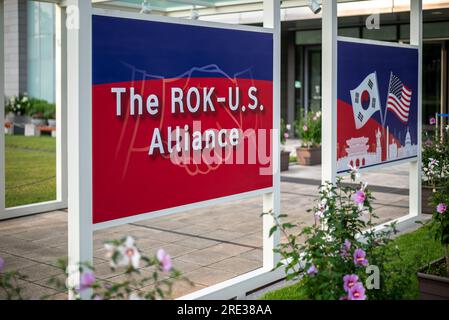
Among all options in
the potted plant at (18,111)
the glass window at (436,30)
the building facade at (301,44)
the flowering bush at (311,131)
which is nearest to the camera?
the flowering bush at (311,131)

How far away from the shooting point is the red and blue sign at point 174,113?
443 centimetres

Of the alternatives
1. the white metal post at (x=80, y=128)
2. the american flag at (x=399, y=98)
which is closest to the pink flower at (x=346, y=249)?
the white metal post at (x=80, y=128)

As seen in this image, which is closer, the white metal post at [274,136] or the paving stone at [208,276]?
the paving stone at [208,276]

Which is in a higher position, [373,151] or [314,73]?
[314,73]

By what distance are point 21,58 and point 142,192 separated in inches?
1065

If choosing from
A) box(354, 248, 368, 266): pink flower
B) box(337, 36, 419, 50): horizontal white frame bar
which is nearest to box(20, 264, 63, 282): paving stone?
box(354, 248, 368, 266): pink flower

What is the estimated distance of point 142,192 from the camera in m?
4.74

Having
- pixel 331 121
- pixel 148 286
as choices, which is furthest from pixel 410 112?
pixel 148 286

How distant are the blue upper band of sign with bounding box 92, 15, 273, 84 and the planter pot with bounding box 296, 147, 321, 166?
30.2ft

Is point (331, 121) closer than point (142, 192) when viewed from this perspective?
No

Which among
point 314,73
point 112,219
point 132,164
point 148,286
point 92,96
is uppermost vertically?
point 314,73

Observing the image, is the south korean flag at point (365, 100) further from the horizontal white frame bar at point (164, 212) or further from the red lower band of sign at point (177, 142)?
the horizontal white frame bar at point (164, 212)
